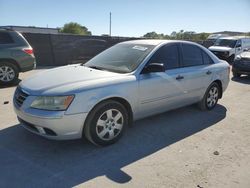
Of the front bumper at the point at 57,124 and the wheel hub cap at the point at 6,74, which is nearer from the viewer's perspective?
the front bumper at the point at 57,124

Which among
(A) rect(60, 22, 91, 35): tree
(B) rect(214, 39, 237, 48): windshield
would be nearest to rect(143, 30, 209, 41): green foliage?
(B) rect(214, 39, 237, 48): windshield

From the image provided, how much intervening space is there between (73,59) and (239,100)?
978cm

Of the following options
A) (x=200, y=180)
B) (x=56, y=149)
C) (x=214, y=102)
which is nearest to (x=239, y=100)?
(x=214, y=102)

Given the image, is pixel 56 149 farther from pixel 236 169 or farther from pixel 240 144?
pixel 240 144

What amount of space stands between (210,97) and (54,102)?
3918 millimetres

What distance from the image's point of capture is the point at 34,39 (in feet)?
45.4

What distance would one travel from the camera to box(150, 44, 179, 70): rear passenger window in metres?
4.99

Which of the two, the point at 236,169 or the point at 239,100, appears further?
the point at 239,100

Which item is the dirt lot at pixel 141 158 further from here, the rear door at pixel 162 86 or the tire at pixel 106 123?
the rear door at pixel 162 86

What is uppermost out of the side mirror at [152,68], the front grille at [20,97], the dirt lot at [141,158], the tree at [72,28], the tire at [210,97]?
the tree at [72,28]

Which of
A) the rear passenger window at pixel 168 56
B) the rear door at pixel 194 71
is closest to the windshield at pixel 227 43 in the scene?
the rear door at pixel 194 71

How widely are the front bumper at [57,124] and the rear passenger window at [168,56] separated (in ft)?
5.80

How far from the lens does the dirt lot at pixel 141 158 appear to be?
11.2ft

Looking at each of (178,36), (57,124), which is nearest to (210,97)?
(57,124)
